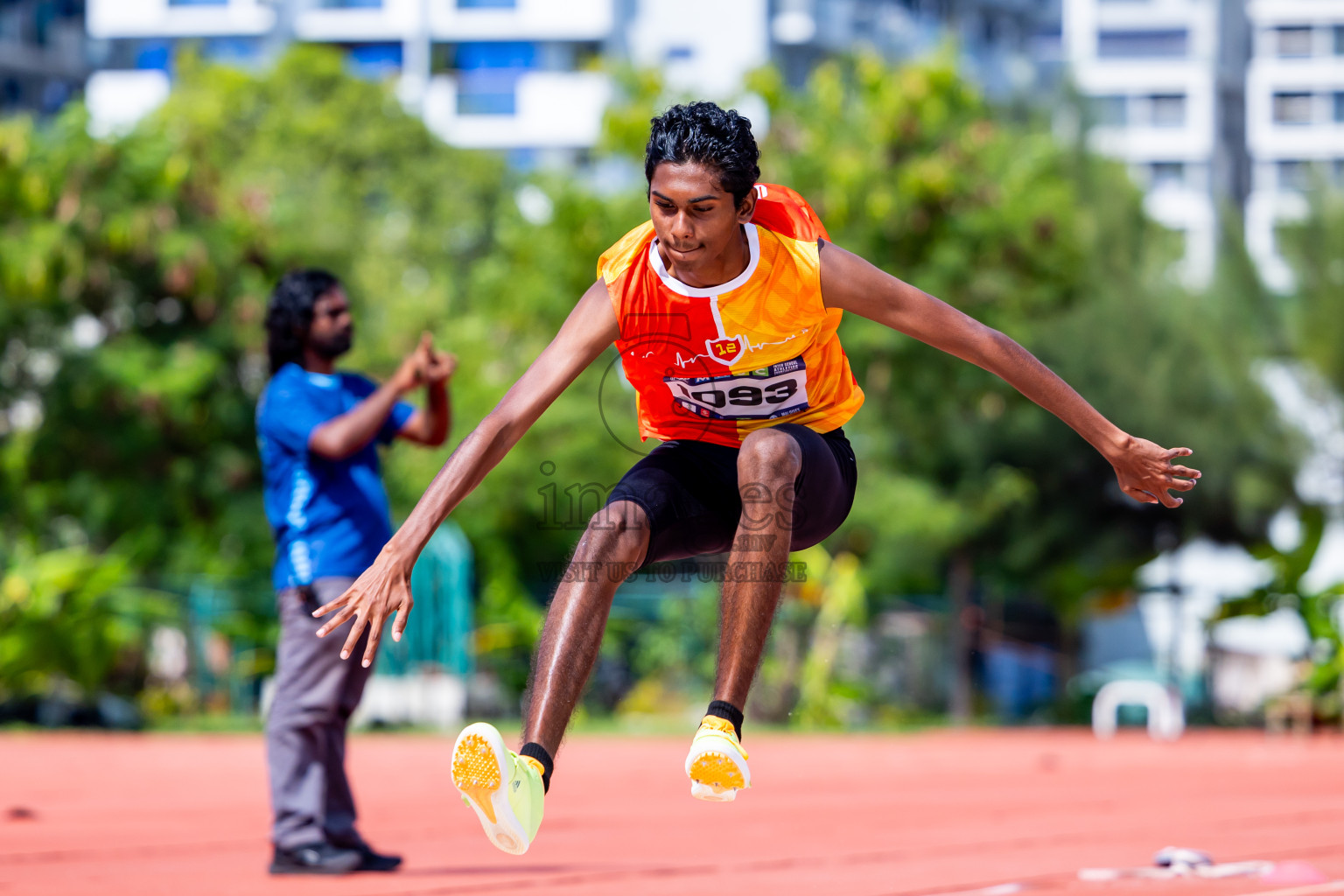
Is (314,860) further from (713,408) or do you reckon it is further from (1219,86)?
(1219,86)

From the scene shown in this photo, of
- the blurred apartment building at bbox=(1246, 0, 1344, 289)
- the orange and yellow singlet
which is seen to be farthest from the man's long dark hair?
the blurred apartment building at bbox=(1246, 0, 1344, 289)

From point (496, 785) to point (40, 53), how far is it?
50.3 metres

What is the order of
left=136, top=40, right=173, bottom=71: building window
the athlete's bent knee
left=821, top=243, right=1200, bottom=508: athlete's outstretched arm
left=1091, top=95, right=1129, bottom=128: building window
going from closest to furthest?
the athlete's bent knee, left=821, top=243, right=1200, bottom=508: athlete's outstretched arm, left=1091, top=95, right=1129, bottom=128: building window, left=136, top=40, right=173, bottom=71: building window

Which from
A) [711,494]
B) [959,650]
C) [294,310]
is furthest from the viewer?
[959,650]

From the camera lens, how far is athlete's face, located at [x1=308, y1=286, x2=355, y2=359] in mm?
6012

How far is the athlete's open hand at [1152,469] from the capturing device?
163 inches

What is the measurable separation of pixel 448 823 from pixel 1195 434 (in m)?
17.5

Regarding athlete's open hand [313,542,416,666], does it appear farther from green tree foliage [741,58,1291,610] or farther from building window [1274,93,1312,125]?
building window [1274,93,1312,125]

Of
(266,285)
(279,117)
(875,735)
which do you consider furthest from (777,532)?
(279,117)

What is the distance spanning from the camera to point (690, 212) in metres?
3.89

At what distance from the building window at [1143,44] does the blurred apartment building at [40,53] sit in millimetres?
41462

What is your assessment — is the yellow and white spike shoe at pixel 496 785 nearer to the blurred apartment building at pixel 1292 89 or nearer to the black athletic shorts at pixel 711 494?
the black athletic shorts at pixel 711 494

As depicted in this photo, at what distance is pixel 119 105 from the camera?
165 ft

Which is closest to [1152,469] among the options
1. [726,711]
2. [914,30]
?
[726,711]
